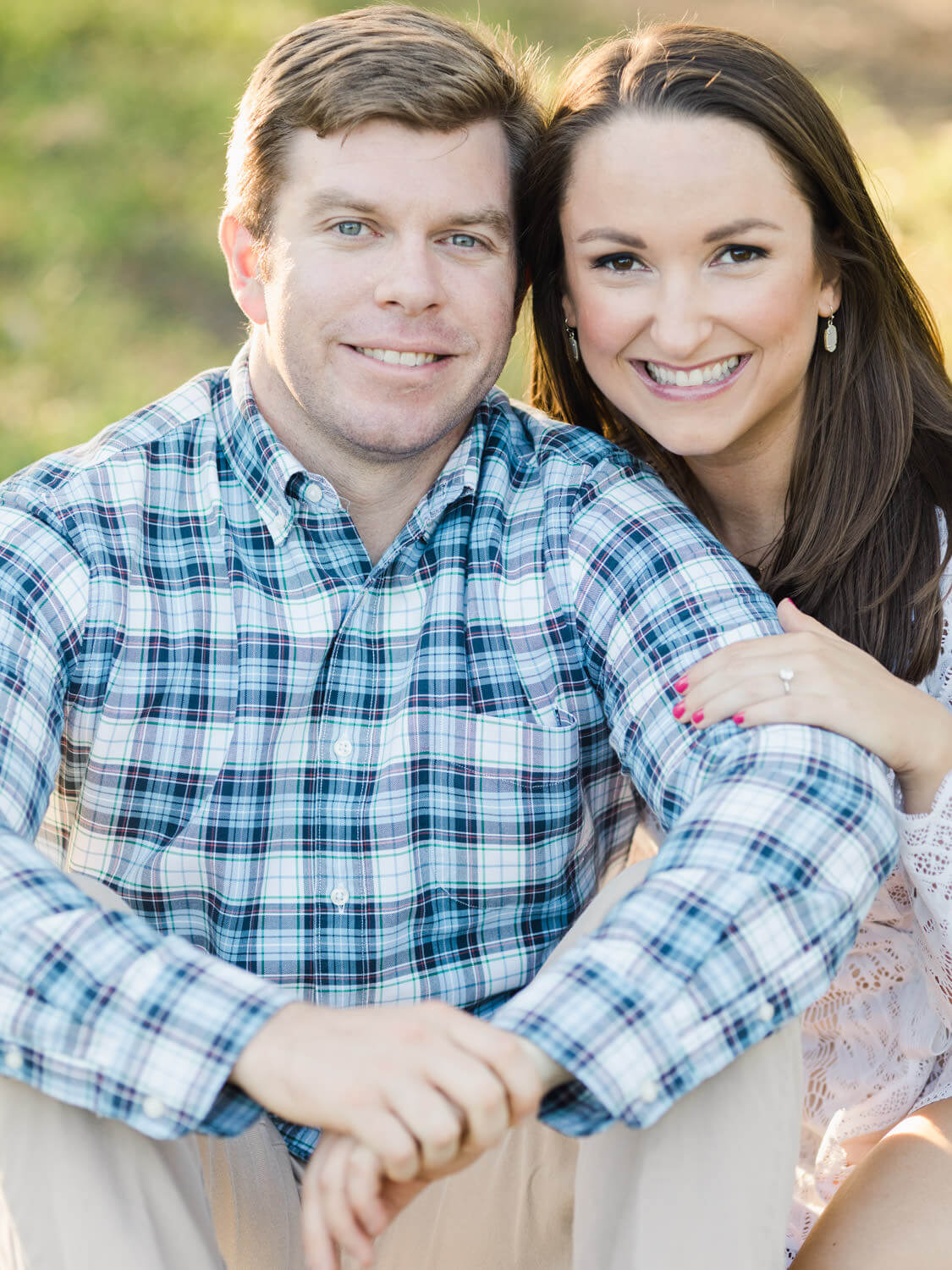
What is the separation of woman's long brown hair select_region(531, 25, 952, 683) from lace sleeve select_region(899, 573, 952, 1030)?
182 millimetres

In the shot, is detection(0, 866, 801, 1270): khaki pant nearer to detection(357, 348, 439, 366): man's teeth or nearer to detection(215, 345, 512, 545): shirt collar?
detection(215, 345, 512, 545): shirt collar

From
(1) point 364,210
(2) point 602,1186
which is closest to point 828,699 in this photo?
(2) point 602,1186

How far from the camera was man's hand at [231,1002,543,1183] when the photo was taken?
5.00 feet

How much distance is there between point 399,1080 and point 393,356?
3.87 feet

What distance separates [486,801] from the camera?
2.21 meters

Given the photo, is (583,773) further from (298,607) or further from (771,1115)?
(771,1115)

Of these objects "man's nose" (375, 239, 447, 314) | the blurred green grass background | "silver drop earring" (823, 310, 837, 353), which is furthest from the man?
the blurred green grass background

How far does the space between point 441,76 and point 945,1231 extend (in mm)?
1878

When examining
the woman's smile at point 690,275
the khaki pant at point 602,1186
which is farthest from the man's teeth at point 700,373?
the khaki pant at point 602,1186

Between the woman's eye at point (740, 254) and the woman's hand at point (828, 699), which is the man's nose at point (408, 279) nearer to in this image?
the woman's eye at point (740, 254)

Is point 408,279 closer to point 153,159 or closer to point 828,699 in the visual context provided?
point 828,699

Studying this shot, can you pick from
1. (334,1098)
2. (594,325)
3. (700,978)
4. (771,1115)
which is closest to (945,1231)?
(771,1115)

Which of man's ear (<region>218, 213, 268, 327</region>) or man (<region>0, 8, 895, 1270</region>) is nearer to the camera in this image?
man (<region>0, 8, 895, 1270</region>)

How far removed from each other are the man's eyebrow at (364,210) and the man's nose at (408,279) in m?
0.06
